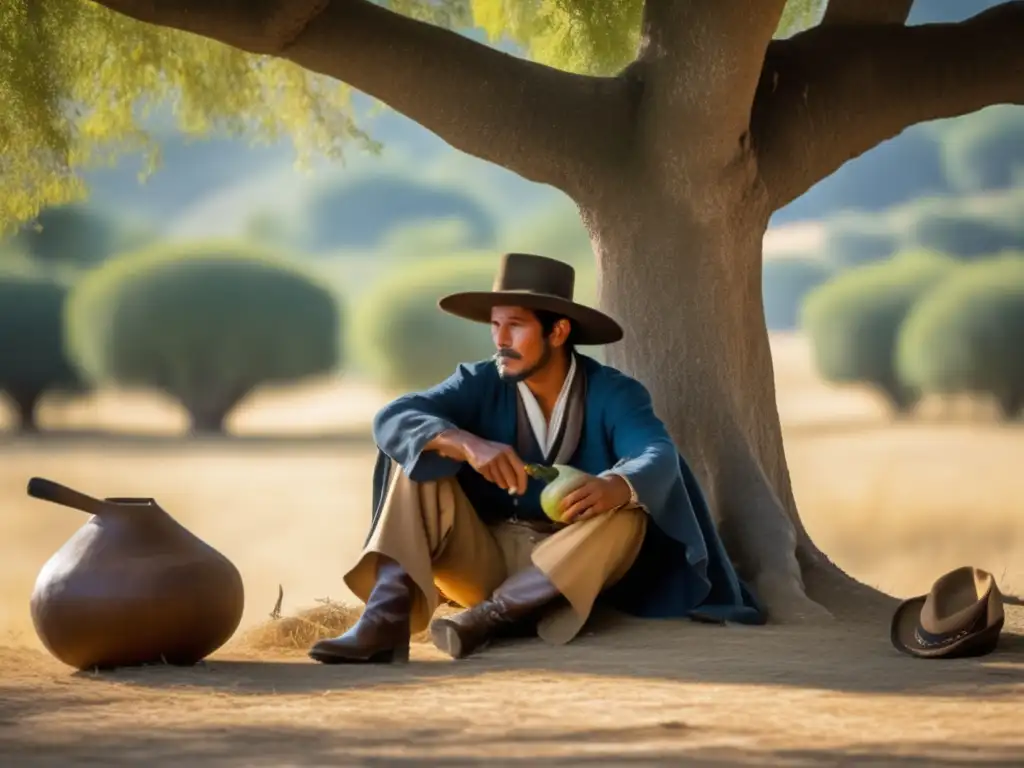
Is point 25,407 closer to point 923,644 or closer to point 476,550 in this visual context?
point 476,550

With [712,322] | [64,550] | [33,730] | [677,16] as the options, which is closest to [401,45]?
[677,16]

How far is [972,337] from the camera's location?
20516 mm

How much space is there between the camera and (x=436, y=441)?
4473 mm

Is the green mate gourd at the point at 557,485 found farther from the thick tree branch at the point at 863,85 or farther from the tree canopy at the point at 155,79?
the tree canopy at the point at 155,79

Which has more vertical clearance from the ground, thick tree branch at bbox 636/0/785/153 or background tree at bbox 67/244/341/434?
background tree at bbox 67/244/341/434

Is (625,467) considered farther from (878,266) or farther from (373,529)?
(878,266)

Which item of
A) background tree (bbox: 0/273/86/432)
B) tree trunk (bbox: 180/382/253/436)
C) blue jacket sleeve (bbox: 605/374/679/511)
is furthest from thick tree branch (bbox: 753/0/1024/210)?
background tree (bbox: 0/273/86/432)

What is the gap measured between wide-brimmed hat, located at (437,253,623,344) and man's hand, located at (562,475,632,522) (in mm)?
678

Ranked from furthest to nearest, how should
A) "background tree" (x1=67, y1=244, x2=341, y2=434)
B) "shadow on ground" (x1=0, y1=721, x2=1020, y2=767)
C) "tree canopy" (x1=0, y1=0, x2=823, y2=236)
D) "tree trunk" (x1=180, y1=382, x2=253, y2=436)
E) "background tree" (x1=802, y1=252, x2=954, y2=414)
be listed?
"background tree" (x1=802, y1=252, x2=954, y2=414), "background tree" (x1=67, y1=244, x2=341, y2=434), "tree trunk" (x1=180, y1=382, x2=253, y2=436), "tree canopy" (x1=0, y1=0, x2=823, y2=236), "shadow on ground" (x1=0, y1=721, x2=1020, y2=767)

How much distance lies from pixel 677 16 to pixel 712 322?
3.90ft

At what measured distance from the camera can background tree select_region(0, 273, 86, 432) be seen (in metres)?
19.4

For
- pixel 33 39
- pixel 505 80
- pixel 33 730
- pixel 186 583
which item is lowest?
pixel 33 730

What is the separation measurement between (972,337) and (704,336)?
618 inches

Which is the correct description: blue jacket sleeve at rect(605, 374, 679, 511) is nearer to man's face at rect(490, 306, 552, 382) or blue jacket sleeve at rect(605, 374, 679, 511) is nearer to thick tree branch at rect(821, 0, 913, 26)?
man's face at rect(490, 306, 552, 382)
